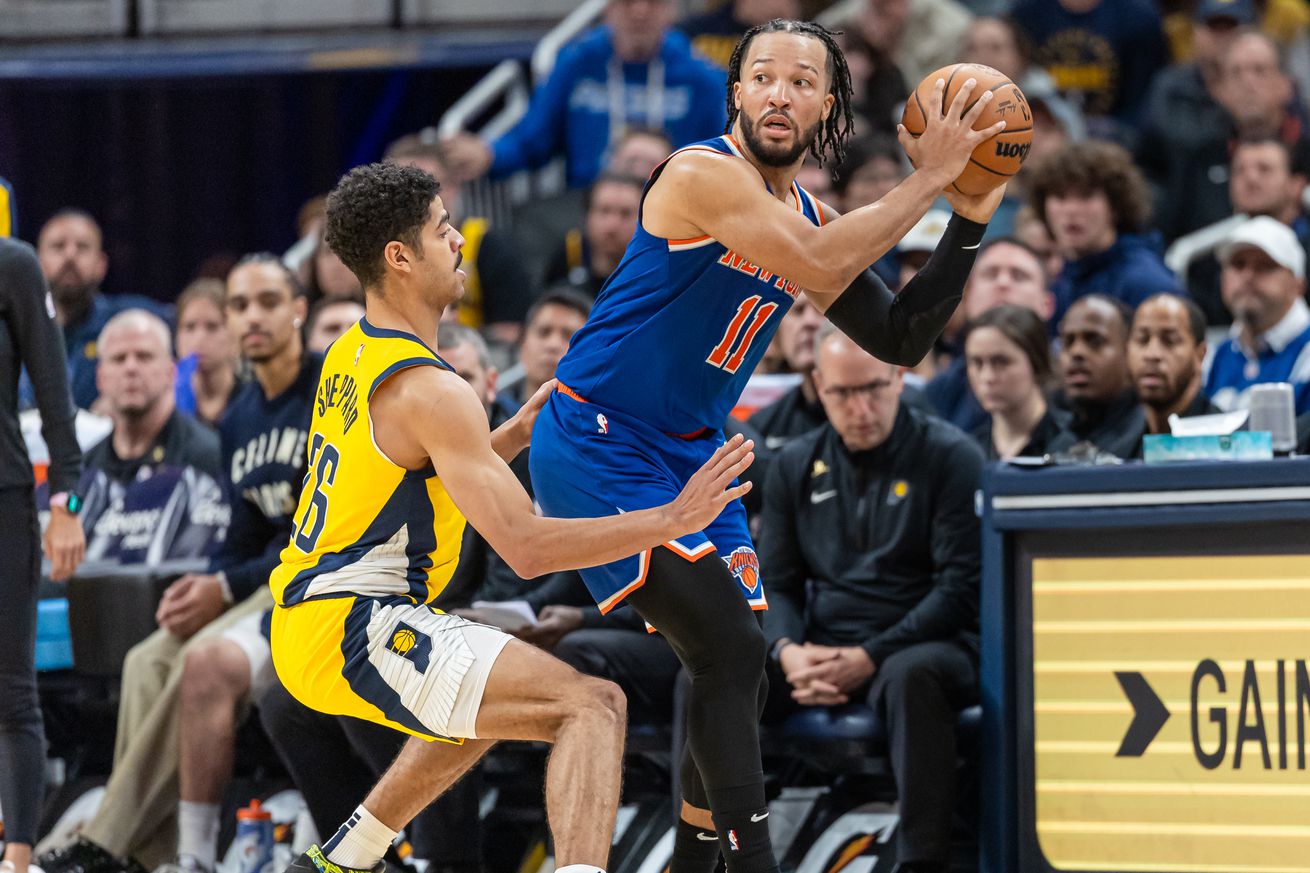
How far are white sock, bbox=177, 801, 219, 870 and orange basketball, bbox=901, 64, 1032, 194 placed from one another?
3.37 meters

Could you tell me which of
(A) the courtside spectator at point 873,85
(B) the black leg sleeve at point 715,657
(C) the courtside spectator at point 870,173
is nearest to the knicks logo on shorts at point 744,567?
(B) the black leg sleeve at point 715,657

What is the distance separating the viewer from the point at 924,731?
528cm

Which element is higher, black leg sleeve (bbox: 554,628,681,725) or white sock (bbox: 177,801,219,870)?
black leg sleeve (bbox: 554,628,681,725)

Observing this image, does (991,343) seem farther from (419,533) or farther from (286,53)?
(286,53)

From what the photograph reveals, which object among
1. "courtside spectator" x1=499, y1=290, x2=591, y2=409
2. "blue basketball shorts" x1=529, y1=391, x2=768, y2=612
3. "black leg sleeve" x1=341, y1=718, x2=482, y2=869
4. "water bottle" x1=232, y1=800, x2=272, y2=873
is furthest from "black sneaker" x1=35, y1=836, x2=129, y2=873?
"blue basketball shorts" x1=529, y1=391, x2=768, y2=612

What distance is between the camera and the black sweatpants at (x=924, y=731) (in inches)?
205

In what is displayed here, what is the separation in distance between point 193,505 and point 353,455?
10.2 feet

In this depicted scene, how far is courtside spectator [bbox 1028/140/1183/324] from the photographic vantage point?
25.5 feet

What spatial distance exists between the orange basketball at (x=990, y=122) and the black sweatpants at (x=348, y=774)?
2624 millimetres

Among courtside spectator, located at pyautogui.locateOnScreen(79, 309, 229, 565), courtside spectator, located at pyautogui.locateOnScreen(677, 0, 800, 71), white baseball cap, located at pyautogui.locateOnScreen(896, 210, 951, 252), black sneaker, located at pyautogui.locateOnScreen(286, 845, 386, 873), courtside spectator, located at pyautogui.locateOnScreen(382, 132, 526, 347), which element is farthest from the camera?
courtside spectator, located at pyautogui.locateOnScreen(677, 0, 800, 71)

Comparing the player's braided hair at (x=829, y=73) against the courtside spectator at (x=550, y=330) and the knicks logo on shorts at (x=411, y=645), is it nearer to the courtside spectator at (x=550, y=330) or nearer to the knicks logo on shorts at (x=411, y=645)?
the knicks logo on shorts at (x=411, y=645)

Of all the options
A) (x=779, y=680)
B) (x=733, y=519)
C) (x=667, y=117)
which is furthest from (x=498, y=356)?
(x=733, y=519)

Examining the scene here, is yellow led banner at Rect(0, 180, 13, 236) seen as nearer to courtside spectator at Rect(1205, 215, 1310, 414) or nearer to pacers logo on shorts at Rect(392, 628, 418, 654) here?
pacers logo on shorts at Rect(392, 628, 418, 654)

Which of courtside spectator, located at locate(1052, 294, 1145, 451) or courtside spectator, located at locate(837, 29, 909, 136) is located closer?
courtside spectator, located at locate(1052, 294, 1145, 451)
